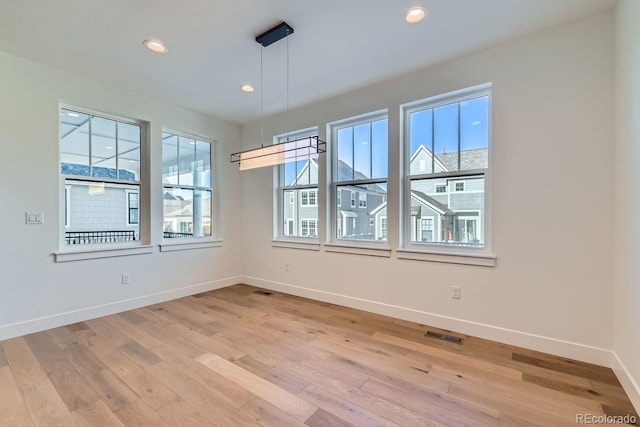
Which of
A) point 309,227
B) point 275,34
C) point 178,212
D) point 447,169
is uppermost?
point 275,34

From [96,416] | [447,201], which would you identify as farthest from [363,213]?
[96,416]

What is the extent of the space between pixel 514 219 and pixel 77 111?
487cm

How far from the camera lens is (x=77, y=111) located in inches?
133

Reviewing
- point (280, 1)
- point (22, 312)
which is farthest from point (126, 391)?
point (280, 1)

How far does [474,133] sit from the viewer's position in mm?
2959

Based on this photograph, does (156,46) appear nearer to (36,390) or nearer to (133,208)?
(133,208)

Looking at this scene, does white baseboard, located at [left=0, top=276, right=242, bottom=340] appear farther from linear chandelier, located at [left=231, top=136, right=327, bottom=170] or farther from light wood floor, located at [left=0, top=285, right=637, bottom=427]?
linear chandelier, located at [left=231, top=136, right=327, bottom=170]

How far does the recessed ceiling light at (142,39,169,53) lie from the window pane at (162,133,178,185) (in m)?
1.57

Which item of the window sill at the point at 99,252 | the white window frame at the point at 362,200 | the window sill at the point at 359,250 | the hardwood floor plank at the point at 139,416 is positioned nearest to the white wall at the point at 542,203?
the window sill at the point at 359,250

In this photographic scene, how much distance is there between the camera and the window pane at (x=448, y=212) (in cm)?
293

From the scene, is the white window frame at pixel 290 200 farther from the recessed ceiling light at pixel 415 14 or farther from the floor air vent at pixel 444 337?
the recessed ceiling light at pixel 415 14

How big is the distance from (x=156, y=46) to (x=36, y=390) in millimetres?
2897

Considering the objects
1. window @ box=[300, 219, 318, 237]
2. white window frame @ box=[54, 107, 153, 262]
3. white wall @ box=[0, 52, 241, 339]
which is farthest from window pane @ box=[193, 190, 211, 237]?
window @ box=[300, 219, 318, 237]

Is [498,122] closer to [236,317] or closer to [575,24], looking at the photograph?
[575,24]
